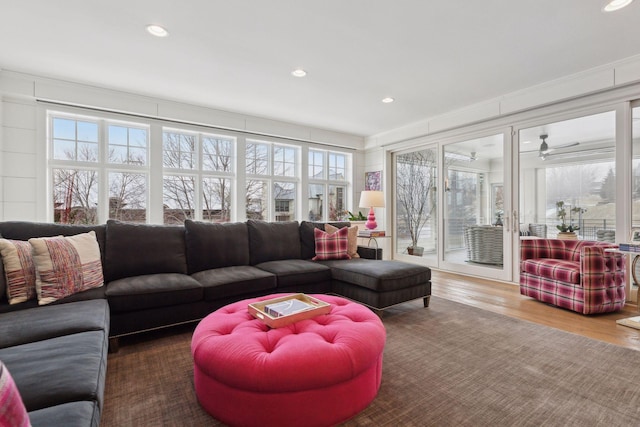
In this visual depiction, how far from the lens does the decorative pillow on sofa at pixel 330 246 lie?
12.0 ft

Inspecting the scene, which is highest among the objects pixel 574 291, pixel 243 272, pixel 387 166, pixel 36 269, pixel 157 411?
pixel 387 166

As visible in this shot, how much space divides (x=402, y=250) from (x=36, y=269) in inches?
209

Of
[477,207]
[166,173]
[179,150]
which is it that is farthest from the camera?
[477,207]

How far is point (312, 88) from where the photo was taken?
3.87m

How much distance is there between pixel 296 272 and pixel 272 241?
670mm

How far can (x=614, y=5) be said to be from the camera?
2.26 metres

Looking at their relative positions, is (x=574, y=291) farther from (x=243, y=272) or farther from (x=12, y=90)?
(x=12, y=90)

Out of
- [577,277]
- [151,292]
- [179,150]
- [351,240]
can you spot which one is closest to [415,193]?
[351,240]

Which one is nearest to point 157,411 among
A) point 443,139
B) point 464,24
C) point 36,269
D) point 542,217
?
point 36,269

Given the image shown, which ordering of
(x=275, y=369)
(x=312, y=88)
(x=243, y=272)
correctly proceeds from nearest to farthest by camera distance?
(x=275, y=369) < (x=243, y=272) < (x=312, y=88)

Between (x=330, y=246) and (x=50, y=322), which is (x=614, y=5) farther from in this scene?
(x=50, y=322)

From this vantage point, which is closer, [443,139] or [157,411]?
[157,411]

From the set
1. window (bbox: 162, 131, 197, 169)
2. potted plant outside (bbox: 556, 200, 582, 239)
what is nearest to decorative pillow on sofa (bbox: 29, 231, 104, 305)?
window (bbox: 162, 131, 197, 169)

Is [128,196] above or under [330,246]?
above
